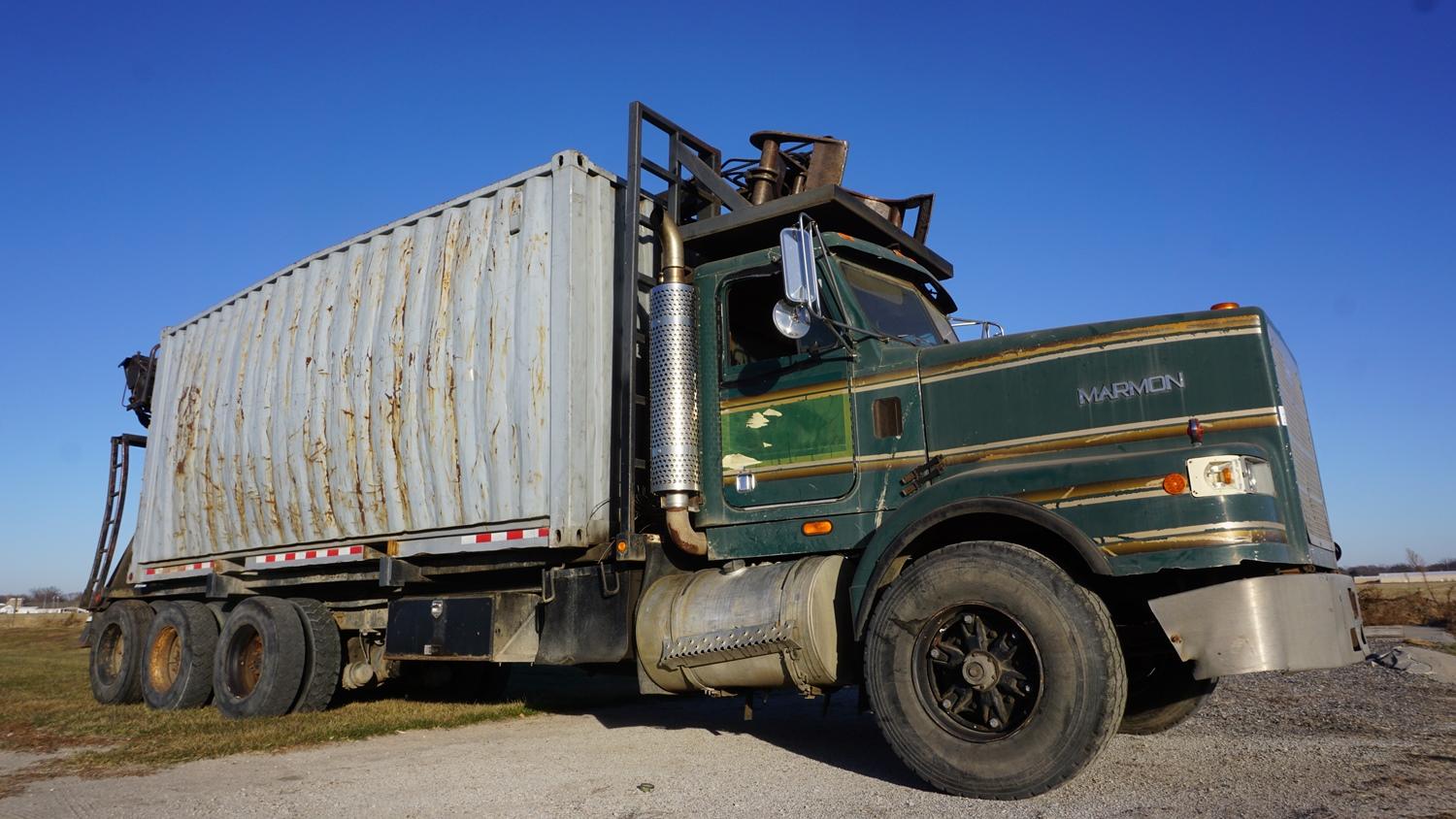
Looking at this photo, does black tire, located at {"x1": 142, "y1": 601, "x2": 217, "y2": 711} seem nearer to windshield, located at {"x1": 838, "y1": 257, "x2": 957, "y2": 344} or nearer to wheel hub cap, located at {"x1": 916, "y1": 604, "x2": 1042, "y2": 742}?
windshield, located at {"x1": 838, "y1": 257, "x2": 957, "y2": 344}

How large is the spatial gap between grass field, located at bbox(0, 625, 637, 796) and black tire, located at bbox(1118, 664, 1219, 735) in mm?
5184

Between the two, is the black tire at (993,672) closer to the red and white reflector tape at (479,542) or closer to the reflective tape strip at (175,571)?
the red and white reflector tape at (479,542)

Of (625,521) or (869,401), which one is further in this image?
(625,521)

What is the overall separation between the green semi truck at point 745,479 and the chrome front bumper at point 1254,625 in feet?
0.05

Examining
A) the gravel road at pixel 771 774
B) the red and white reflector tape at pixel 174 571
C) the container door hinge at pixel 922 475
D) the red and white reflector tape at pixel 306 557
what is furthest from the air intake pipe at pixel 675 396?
the red and white reflector tape at pixel 174 571

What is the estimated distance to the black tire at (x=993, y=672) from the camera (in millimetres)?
4457

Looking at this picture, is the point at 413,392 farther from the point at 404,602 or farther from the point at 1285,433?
the point at 1285,433

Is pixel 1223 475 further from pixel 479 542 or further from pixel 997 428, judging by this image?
pixel 479 542

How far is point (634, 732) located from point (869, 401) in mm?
3369

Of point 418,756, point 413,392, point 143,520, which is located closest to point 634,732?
point 418,756

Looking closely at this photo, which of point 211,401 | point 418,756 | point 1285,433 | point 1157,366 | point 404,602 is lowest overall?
point 418,756

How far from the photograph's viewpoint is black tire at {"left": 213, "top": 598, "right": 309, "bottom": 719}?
8672mm

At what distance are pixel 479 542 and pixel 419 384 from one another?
1.47 meters

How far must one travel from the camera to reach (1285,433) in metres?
4.79
